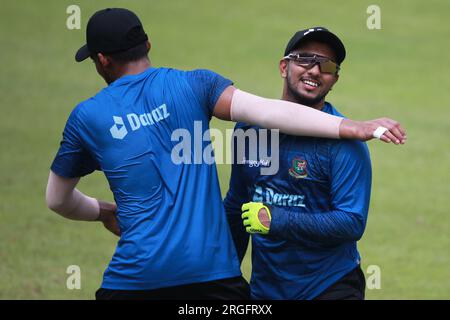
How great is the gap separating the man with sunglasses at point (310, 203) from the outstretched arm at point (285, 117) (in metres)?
0.14

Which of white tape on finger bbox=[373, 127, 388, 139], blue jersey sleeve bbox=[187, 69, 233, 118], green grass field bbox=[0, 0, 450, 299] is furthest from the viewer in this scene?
green grass field bbox=[0, 0, 450, 299]

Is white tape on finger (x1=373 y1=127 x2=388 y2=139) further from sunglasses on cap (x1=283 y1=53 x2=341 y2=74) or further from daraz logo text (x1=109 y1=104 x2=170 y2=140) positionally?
daraz logo text (x1=109 y1=104 x2=170 y2=140)

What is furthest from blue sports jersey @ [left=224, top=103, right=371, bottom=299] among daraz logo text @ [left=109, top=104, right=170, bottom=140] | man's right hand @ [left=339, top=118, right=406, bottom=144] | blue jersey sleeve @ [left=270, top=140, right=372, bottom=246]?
daraz logo text @ [left=109, top=104, right=170, bottom=140]

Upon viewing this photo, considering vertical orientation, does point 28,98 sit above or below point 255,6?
below

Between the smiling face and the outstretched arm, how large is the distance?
→ 0.25 meters

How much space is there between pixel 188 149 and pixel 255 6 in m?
17.7

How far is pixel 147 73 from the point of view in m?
6.01

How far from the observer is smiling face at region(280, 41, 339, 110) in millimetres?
6145

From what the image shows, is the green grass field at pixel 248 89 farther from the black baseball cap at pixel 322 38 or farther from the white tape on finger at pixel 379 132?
the white tape on finger at pixel 379 132

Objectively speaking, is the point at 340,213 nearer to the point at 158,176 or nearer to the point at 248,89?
the point at 158,176

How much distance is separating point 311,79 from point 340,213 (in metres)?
0.84

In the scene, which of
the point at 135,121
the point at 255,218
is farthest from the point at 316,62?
the point at 135,121
